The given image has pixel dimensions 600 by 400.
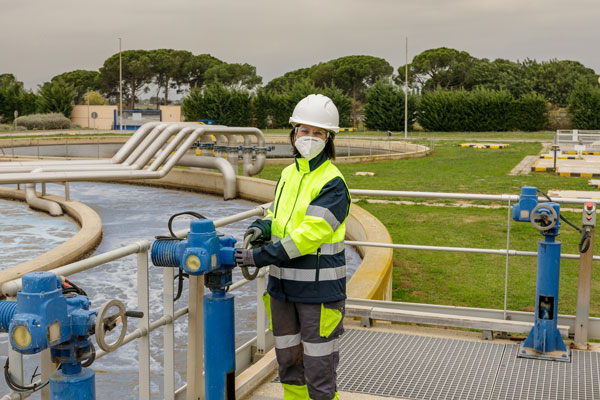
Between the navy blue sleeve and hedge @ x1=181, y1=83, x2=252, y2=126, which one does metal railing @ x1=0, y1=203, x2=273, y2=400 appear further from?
hedge @ x1=181, y1=83, x2=252, y2=126

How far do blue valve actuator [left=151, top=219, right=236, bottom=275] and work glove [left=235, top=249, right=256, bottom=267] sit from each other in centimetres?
3

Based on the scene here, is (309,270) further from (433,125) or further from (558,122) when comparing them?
(558,122)

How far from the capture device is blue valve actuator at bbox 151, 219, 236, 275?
2.92m

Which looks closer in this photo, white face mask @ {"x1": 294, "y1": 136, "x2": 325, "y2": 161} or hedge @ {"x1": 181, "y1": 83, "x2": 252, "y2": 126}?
white face mask @ {"x1": 294, "y1": 136, "x2": 325, "y2": 161}

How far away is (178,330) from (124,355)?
76cm

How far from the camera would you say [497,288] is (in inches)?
274

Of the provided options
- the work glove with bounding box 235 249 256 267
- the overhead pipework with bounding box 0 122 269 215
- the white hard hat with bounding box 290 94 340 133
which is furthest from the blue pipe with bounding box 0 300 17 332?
the overhead pipework with bounding box 0 122 269 215

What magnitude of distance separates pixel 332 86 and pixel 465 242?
39.6 meters

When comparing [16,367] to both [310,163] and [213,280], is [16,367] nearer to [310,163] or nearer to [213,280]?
[213,280]

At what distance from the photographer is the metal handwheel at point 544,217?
4.26m

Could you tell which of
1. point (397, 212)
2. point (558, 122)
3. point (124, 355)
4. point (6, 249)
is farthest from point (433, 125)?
point (124, 355)

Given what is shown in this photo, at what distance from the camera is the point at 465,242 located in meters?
8.79

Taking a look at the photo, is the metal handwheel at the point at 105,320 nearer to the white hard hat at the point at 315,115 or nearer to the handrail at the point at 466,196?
the white hard hat at the point at 315,115

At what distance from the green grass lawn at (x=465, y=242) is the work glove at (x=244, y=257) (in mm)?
3993
